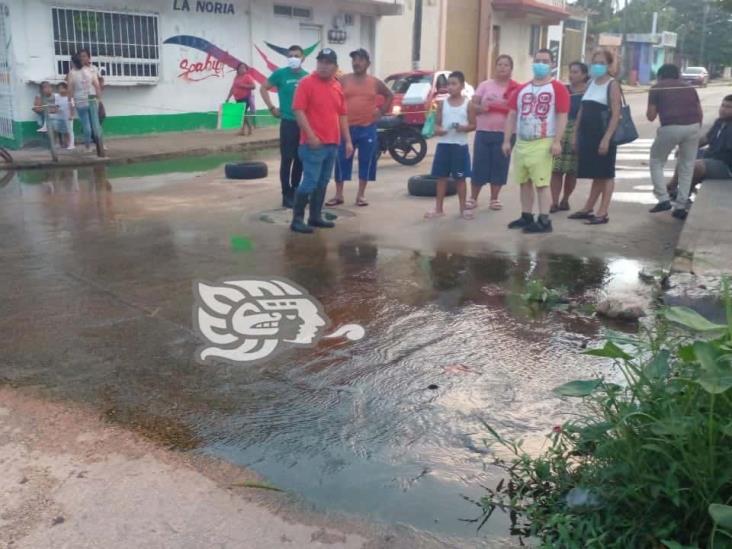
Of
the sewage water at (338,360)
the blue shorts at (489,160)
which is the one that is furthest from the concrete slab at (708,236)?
the blue shorts at (489,160)

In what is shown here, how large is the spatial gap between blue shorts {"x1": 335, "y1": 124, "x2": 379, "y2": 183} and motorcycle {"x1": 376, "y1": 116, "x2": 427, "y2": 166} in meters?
4.60

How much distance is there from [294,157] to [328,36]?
1521 cm

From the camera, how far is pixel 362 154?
31.7ft

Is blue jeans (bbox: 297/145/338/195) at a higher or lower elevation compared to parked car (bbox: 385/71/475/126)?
lower

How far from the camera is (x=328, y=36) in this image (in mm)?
23516

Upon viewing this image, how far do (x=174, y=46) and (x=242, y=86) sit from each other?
182 centimetres

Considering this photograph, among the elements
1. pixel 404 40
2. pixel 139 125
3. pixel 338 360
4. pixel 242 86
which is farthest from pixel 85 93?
pixel 404 40

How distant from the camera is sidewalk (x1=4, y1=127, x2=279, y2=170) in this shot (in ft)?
46.8

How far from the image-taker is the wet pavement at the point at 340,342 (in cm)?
377

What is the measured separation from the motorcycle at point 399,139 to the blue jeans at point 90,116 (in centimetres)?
511

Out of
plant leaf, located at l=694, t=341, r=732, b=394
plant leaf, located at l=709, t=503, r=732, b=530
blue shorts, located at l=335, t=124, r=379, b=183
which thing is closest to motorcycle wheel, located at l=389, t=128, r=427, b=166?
blue shorts, located at l=335, t=124, r=379, b=183

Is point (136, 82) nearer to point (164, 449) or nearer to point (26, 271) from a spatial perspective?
point (26, 271)

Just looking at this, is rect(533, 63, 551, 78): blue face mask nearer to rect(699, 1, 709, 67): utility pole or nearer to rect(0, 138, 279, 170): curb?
rect(0, 138, 279, 170): curb

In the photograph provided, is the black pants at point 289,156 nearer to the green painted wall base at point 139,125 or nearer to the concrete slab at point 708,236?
the concrete slab at point 708,236
